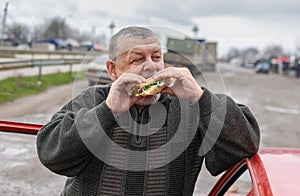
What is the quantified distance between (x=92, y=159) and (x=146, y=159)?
0.25 metres

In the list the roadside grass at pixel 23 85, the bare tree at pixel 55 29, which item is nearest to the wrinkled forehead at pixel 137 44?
the roadside grass at pixel 23 85

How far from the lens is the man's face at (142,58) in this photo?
5.72 ft

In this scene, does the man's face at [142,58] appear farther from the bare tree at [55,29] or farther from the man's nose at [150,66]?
the bare tree at [55,29]

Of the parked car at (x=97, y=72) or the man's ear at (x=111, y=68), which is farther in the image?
the parked car at (x=97, y=72)

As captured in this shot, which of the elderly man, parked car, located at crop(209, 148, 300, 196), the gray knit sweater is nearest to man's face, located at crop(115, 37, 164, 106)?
the elderly man

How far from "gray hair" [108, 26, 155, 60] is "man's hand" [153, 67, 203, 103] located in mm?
223

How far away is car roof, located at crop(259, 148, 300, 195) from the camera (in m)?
1.56

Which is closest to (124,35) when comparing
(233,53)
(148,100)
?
(148,100)

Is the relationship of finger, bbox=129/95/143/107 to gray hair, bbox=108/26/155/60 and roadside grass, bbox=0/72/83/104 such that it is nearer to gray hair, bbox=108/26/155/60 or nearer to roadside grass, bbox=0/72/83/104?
gray hair, bbox=108/26/155/60

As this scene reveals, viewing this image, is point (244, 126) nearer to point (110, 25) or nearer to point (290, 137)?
point (110, 25)

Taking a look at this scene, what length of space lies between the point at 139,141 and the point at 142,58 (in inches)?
14.8

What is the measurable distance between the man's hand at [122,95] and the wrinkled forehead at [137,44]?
152mm

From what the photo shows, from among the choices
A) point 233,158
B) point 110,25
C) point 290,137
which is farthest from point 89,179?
point 290,137

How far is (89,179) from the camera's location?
6.09ft
